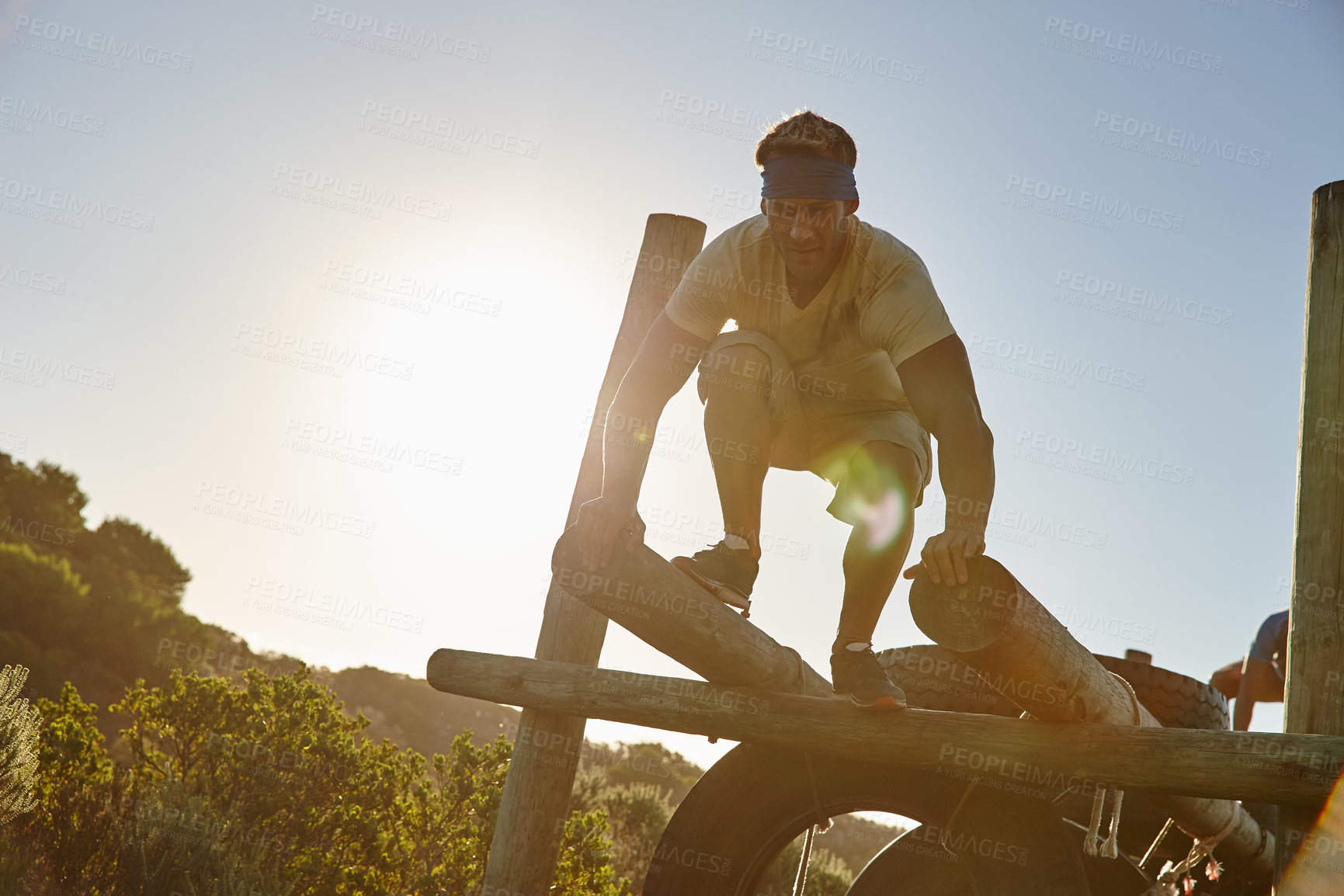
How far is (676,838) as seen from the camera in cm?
315

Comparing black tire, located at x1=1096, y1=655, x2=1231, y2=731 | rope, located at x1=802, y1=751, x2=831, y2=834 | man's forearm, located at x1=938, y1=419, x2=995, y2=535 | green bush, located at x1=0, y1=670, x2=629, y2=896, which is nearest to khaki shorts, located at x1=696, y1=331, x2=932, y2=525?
man's forearm, located at x1=938, y1=419, x2=995, y2=535

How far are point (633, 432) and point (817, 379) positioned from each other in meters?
0.83

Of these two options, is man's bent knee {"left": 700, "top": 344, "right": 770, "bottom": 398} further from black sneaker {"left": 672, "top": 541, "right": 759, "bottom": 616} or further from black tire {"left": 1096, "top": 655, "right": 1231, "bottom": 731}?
black tire {"left": 1096, "top": 655, "right": 1231, "bottom": 731}

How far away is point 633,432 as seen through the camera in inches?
114

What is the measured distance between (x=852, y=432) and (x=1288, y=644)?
171cm

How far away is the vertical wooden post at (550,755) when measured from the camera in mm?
3691

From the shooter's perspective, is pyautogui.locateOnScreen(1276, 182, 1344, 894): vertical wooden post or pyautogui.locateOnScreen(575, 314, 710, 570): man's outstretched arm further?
pyautogui.locateOnScreen(1276, 182, 1344, 894): vertical wooden post

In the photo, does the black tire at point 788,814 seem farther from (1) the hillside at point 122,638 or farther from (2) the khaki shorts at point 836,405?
(1) the hillside at point 122,638

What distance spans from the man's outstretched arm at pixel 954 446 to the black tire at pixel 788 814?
1.00m

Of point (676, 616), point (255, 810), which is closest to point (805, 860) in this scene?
point (676, 616)

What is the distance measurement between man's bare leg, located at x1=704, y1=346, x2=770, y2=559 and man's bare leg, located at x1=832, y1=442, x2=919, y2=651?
43 cm

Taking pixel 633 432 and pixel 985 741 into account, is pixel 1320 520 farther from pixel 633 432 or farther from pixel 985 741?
pixel 633 432

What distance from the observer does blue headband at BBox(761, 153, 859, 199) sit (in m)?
2.95

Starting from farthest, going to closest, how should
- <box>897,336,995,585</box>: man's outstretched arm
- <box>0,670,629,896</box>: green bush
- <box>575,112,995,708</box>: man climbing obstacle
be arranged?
1. <box>0,670,629,896</box>: green bush
2. <box>575,112,995,708</box>: man climbing obstacle
3. <box>897,336,995,585</box>: man's outstretched arm
